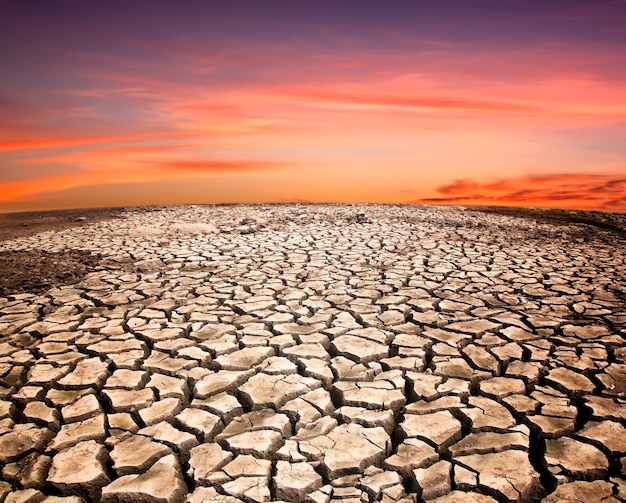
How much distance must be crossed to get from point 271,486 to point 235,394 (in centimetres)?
64

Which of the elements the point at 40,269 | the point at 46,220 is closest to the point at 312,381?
the point at 40,269

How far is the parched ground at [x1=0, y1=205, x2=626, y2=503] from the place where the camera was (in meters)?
1.56

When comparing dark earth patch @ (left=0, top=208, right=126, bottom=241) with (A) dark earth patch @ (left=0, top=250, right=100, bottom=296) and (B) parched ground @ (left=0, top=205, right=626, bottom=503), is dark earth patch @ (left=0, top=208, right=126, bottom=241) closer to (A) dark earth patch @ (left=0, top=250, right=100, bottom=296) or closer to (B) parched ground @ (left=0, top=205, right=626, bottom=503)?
(A) dark earth patch @ (left=0, top=250, right=100, bottom=296)

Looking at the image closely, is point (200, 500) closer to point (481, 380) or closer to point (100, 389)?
point (100, 389)

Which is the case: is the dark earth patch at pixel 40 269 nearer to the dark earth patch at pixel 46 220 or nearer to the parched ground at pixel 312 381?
the parched ground at pixel 312 381

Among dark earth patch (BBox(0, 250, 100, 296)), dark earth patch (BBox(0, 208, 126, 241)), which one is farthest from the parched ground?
dark earth patch (BBox(0, 208, 126, 241))

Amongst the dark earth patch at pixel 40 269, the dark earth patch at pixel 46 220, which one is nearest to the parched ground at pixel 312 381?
the dark earth patch at pixel 40 269

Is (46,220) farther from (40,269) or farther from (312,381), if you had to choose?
(312,381)

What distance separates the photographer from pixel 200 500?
1.45m

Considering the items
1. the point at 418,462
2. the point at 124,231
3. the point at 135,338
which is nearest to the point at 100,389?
the point at 135,338

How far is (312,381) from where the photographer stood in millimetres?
2178

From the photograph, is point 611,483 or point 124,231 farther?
point 124,231

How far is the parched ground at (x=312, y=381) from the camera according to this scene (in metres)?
1.56

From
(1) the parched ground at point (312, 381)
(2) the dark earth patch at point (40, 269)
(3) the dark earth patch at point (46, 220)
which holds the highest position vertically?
(3) the dark earth patch at point (46, 220)
